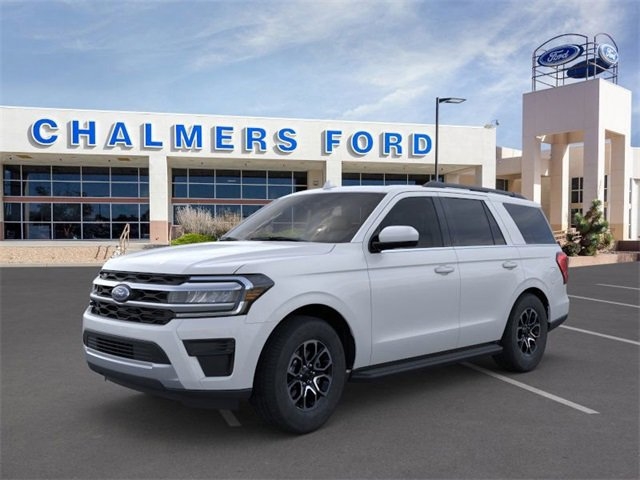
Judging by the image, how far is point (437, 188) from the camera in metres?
5.66

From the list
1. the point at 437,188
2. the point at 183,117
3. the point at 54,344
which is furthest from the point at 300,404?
the point at 183,117

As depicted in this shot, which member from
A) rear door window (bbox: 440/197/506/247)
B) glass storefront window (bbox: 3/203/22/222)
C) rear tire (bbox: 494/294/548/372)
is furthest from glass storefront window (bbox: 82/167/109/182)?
rear tire (bbox: 494/294/548/372)

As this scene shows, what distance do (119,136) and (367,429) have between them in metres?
30.4

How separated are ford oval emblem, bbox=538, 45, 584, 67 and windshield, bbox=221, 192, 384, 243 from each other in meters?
32.3

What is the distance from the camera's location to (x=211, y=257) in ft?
13.6

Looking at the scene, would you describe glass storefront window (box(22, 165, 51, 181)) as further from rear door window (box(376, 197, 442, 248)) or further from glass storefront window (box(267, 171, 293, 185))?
rear door window (box(376, 197, 442, 248))

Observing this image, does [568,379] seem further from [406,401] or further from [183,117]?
[183,117]

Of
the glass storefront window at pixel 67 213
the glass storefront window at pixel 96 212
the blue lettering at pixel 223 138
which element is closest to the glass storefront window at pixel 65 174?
the glass storefront window at pixel 67 213

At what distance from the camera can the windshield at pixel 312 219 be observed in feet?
16.2

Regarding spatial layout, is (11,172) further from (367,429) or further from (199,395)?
(367,429)

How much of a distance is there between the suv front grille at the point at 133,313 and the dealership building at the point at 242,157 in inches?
1146

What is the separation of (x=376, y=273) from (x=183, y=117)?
29.8m

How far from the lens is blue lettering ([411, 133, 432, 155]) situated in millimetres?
35562

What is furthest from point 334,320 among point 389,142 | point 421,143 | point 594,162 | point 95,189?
point 95,189
